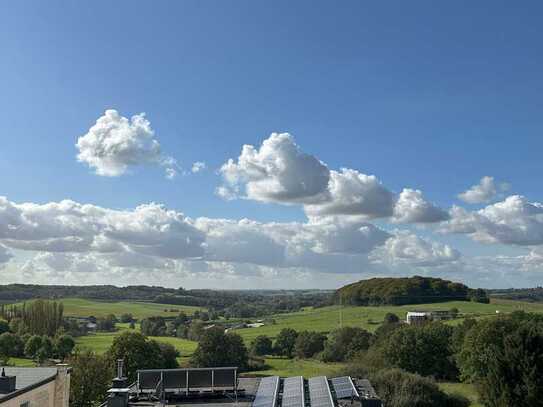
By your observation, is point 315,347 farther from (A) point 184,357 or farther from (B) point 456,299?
(B) point 456,299

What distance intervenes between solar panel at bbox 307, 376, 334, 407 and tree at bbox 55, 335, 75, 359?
238 ft

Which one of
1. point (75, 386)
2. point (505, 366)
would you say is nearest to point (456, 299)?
point (505, 366)

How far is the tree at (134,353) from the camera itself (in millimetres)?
67688

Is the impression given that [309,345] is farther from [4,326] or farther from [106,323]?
[106,323]


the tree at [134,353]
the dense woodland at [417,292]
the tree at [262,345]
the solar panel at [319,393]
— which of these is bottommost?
the tree at [262,345]

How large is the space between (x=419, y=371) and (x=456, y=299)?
87.0 meters

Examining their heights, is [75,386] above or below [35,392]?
below

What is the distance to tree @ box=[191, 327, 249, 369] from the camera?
90.0 metres

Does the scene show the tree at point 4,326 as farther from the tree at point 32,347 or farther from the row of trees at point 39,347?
the tree at point 32,347

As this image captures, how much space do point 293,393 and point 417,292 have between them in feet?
469

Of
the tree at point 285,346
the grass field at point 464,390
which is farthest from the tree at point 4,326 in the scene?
the grass field at point 464,390

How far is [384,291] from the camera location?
179 metres

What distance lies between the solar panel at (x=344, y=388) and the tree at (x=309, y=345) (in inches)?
2896

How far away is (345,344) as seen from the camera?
104500mm
